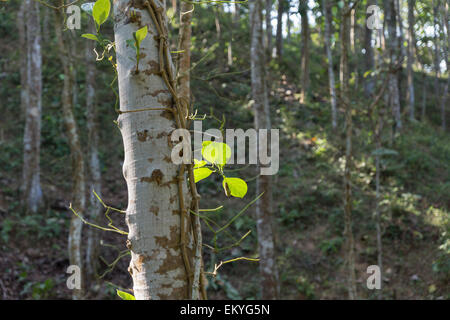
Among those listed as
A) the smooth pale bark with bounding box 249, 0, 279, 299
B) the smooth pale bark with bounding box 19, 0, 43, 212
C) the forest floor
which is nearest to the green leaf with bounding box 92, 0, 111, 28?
the smooth pale bark with bounding box 249, 0, 279, 299

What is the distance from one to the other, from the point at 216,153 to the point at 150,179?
19 cm

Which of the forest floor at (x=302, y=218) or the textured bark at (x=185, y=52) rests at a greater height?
the textured bark at (x=185, y=52)

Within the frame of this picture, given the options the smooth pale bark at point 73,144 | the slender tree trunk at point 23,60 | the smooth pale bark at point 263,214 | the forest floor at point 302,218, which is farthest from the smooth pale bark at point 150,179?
the slender tree trunk at point 23,60

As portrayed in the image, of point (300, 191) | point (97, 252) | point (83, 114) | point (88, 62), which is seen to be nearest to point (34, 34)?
point (88, 62)

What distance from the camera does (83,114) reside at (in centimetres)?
1104

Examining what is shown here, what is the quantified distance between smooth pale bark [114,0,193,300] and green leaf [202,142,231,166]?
0.32 feet

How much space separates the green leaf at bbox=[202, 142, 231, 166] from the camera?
1020 millimetres

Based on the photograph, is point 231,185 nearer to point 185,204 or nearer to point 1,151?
point 185,204

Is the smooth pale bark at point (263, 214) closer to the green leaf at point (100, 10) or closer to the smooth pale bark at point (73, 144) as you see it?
the smooth pale bark at point (73, 144)

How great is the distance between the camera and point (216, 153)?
1021 mm

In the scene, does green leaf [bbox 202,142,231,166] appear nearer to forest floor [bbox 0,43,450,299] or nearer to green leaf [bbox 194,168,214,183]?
green leaf [bbox 194,168,214,183]

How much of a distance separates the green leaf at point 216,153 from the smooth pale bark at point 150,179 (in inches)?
3.8

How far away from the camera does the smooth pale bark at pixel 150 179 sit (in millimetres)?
912
